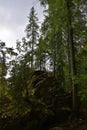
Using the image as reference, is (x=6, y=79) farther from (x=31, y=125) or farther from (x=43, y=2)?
(x=43, y=2)

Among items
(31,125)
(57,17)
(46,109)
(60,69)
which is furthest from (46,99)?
(60,69)

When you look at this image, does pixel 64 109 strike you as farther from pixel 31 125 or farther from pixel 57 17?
pixel 57 17

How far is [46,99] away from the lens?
1992 cm

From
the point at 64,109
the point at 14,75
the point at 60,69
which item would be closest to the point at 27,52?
the point at 14,75

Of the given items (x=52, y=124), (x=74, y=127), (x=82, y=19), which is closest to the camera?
(x=74, y=127)

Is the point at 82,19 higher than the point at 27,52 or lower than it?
higher

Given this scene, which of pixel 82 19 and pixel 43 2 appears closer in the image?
pixel 43 2

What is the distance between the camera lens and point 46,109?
18.5 metres

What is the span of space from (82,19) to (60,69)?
9516 mm

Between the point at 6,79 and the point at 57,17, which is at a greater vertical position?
the point at 57,17

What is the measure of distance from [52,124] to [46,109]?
107 centimetres

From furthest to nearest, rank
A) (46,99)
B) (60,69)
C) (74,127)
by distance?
(60,69), (46,99), (74,127)

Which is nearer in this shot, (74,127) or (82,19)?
(74,127)

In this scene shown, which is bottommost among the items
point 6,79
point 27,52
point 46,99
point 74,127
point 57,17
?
point 74,127
